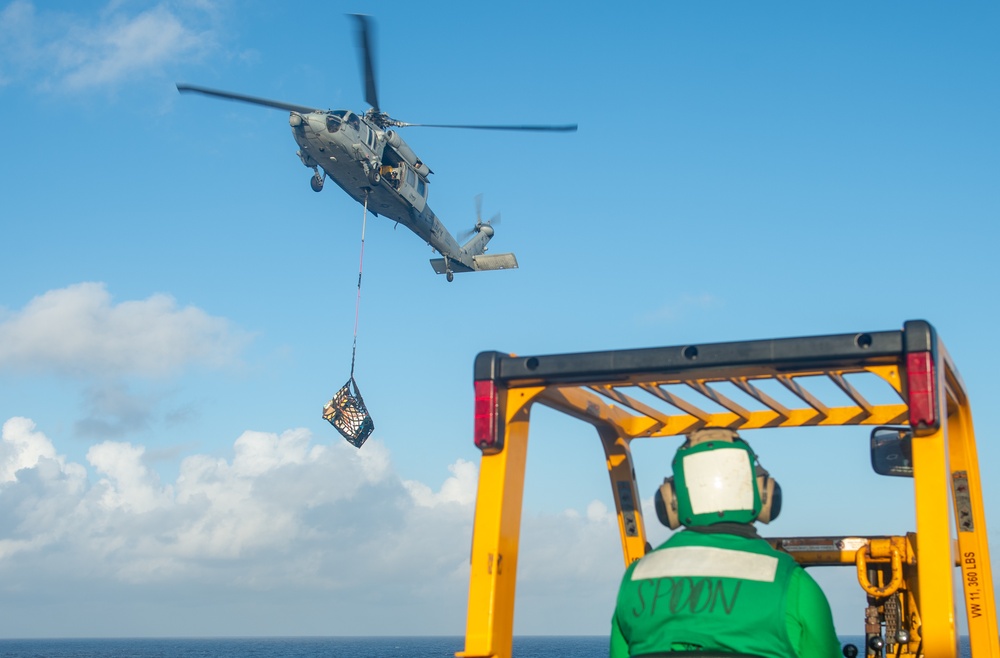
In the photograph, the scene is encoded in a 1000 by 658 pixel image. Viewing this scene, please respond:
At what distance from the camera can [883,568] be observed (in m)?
6.95

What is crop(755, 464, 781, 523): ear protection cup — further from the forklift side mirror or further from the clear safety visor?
the forklift side mirror

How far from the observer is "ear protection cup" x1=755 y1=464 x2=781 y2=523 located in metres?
4.29

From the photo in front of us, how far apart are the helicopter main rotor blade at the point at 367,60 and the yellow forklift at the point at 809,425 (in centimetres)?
2876

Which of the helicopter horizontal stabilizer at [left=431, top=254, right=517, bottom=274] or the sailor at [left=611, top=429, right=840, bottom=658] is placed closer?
the sailor at [left=611, top=429, right=840, bottom=658]

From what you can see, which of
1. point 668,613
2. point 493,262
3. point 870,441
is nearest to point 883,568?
point 870,441

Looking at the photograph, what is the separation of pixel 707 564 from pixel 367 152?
31793 millimetres

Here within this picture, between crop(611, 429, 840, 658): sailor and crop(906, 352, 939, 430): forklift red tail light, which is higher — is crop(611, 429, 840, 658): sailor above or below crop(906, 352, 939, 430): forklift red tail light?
below

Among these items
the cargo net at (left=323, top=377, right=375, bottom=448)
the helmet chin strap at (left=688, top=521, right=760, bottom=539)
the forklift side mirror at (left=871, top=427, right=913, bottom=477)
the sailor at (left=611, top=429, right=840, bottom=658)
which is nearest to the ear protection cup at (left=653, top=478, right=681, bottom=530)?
the sailor at (left=611, top=429, right=840, bottom=658)

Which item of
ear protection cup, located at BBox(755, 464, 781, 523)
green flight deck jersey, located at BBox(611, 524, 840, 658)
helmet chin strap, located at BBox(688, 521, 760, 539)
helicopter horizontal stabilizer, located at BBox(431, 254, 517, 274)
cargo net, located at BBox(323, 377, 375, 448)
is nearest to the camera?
green flight deck jersey, located at BBox(611, 524, 840, 658)

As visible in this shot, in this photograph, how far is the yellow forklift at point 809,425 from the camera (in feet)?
13.9

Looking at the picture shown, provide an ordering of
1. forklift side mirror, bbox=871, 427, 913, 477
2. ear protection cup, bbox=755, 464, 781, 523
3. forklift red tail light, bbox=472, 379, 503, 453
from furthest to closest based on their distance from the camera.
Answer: forklift side mirror, bbox=871, 427, 913, 477 → forklift red tail light, bbox=472, 379, 503, 453 → ear protection cup, bbox=755, 464, 781, 523

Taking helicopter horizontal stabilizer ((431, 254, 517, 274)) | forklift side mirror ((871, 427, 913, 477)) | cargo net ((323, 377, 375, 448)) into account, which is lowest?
forklift side mirror ((871, 427, 913, 477))

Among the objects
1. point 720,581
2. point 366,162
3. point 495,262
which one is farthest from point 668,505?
point 495,262

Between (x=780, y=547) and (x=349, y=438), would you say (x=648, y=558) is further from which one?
(x=349, y=438)
